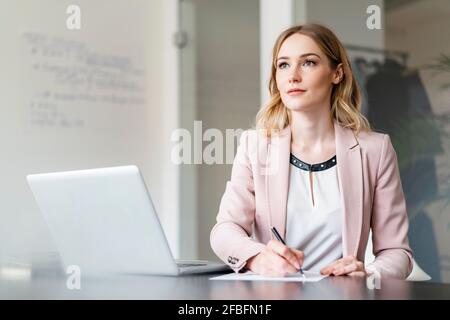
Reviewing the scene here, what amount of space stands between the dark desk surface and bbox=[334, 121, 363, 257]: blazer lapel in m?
0.40

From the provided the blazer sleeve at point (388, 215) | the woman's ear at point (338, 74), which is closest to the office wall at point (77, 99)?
the woman's ear at point (338, 74)

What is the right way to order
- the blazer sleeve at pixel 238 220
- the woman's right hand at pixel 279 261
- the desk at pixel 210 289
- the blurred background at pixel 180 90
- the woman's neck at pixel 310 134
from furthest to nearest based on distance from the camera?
the blurred background at pixel 180 90, the woman's neck at pixel 310 134, the blazer sleeve at pixel 238 220, the woman's right hand at pixel 279 261, the desk at pixel 210 289

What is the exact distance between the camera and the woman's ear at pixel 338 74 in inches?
60.9

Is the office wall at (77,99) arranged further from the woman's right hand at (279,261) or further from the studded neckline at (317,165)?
the woman's right hand at (279,261)

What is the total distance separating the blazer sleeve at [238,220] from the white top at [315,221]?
3.8 inches

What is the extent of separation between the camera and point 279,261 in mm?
1075

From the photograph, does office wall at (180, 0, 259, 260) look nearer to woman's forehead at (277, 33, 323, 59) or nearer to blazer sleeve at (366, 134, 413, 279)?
woman's forehead at (277, 33, 323, 59)

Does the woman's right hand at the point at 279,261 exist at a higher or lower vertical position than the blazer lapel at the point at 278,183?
lower

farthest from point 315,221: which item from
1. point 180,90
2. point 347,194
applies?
point 180,90

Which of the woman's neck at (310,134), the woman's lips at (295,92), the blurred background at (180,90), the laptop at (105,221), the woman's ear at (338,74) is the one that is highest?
the blurred background at (180,90)

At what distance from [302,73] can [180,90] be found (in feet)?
7.37
